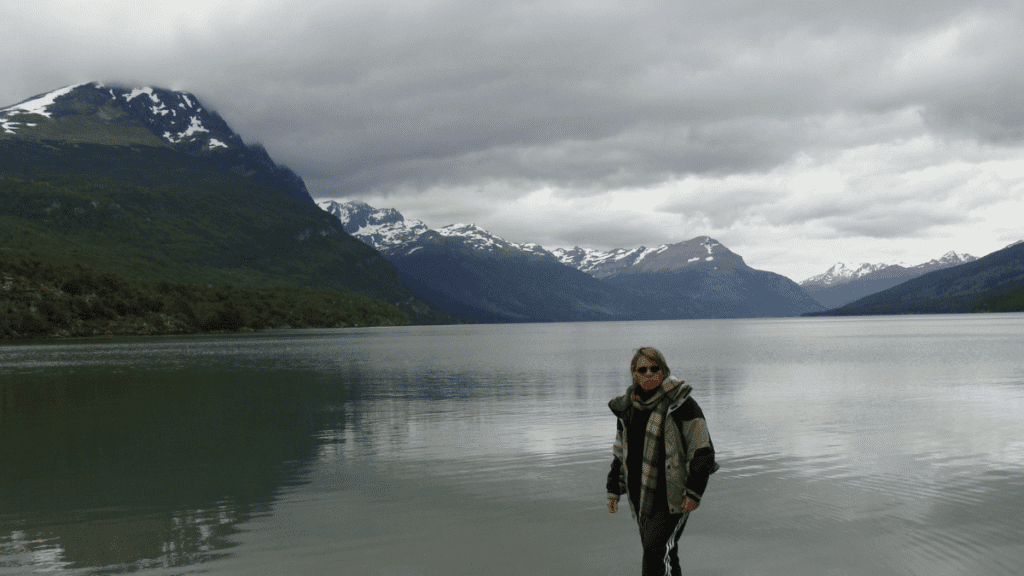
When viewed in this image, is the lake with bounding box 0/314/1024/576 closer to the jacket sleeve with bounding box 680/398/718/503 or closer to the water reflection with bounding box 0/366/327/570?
the water reflection with bounding box 0/366/327/570

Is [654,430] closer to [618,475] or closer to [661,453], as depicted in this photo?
[661,453]

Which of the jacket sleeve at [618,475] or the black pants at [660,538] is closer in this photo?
the black pants at [660,538]

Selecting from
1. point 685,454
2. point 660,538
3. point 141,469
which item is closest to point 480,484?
point 660,538

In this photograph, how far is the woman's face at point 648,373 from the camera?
953 centimetres

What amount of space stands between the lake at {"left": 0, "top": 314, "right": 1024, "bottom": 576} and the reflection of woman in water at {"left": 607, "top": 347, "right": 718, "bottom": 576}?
304cm

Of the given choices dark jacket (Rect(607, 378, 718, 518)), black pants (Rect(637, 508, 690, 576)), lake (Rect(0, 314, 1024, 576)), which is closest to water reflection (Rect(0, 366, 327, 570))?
lake (Rect(0, 314, 1024, 576))

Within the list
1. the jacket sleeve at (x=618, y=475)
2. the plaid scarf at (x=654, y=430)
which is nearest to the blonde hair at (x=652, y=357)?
the plaid scarf at (x=654, y=430)

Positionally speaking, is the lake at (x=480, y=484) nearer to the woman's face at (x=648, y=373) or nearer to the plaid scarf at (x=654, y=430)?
the plaid scarf at (x=654, y=430)

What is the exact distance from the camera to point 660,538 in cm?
987

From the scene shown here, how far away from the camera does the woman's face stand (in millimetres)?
9531

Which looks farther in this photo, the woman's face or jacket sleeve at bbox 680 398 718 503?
the woman's face

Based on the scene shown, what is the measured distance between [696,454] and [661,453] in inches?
19.0

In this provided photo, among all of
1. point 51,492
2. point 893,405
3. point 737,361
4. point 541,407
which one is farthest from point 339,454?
point 737,361

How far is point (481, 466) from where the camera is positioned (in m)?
22.3
